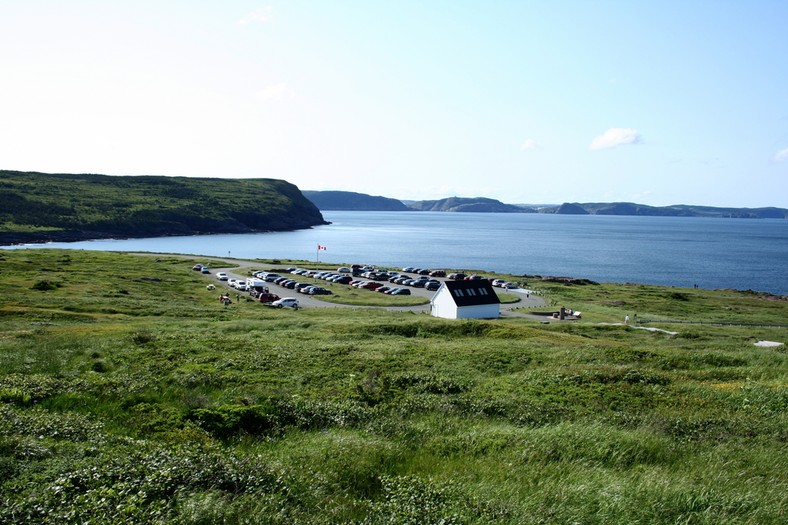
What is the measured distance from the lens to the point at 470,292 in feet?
197

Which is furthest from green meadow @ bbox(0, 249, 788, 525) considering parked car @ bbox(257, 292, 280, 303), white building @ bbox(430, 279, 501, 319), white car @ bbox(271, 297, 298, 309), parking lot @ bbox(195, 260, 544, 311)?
parking lot @ bbox(195, 260, 544, 311)

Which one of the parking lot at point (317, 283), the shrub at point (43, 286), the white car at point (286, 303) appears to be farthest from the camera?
the parking lot at point (317, 283)

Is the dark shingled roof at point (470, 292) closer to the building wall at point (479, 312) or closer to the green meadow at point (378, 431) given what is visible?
the building wall at point (479, 312)

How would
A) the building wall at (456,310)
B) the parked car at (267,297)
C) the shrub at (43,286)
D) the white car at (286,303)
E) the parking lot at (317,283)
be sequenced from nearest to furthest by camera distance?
the building wall at (456,310), the shrub at (43,286), the white car at (286,303), the parked car at (267,297), the parking lot at (317,283)

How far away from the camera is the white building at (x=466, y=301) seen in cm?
5866

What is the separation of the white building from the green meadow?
25.1 metres

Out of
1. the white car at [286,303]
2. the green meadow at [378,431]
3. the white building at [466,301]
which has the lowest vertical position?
the white car at [286,303]

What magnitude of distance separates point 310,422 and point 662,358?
21519 mm

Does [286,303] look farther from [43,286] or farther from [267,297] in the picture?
[43,286]

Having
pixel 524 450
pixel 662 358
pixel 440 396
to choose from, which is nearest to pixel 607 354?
pixel 662 358

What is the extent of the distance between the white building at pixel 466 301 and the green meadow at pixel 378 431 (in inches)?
990

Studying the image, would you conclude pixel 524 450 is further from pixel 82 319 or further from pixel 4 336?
pixel 82 319

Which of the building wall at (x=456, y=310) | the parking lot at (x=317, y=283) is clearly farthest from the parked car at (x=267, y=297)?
the building wall at (x=456, y=310)

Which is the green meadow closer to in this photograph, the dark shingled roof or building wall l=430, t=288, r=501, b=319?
building wall l=430, t=288, r=501, b=319
